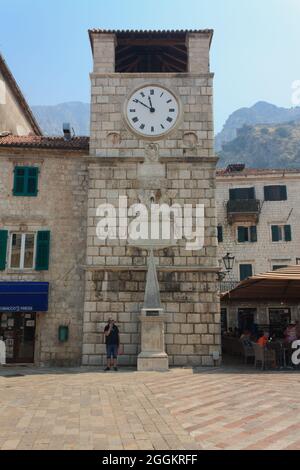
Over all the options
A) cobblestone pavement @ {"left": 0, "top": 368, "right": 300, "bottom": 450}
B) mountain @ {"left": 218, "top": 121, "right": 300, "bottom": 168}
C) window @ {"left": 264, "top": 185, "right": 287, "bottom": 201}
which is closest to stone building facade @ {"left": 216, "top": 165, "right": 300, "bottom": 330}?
window @ {"left": 264, "top": 185, "right": 287, "bottom": 201}

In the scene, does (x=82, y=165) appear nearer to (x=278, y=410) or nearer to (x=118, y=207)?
(x=118, y=207)

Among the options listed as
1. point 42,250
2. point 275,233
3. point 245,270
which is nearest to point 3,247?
point 42,250

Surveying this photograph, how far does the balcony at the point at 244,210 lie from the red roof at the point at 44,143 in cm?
1422

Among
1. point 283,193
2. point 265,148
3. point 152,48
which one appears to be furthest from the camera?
point 265,148

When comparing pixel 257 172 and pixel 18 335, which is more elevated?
pixel 257 172

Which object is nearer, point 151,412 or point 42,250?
point 151,412

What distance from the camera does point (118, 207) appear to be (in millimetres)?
14562

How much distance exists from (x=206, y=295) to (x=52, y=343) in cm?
579

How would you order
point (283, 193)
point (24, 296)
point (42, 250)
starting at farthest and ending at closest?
point (283, 193) < point (42, 250) < point (24, 296)

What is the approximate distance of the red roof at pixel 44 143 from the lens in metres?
15.4

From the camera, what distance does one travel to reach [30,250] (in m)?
15.1

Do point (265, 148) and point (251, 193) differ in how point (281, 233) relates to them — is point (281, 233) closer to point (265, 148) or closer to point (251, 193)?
point (251, 193)

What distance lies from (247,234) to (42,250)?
Result: 1713cm

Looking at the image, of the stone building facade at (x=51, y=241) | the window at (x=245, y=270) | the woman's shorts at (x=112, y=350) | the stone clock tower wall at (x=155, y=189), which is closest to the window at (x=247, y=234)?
the window at (x=245, y=270)
